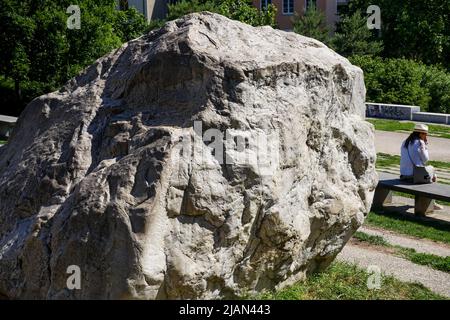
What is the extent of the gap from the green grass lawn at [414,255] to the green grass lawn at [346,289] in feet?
3.56

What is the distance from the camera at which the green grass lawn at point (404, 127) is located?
72.9 ft

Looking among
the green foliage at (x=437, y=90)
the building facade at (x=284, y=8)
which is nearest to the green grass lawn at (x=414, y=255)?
the green foliage at (x=437, y=90)

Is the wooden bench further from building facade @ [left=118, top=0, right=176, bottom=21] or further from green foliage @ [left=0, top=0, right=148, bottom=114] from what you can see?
building facade @ [left=118, top=0, right=176, bottom=21]

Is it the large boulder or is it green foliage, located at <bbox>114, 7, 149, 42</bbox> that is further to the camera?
green foliage, located at <bbox>114, 7, 149, 42</bbox>

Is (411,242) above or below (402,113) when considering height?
below

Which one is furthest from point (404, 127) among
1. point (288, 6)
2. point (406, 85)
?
point (288, 6)

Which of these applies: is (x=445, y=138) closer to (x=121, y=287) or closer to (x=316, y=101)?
(x=316, y=101)

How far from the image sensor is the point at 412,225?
10.6 m

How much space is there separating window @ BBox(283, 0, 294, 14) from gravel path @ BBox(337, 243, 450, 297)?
139ft

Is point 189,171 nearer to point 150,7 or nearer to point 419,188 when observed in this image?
point 419,188

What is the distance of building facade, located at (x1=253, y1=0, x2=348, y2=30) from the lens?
47.2 metres

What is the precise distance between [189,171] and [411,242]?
5.16 m

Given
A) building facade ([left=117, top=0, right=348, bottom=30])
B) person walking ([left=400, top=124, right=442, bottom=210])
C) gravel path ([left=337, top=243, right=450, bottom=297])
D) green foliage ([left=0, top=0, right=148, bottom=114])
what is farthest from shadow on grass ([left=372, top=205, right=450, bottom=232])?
building facade ([left=117, top=0, right=348, bottom=30])
